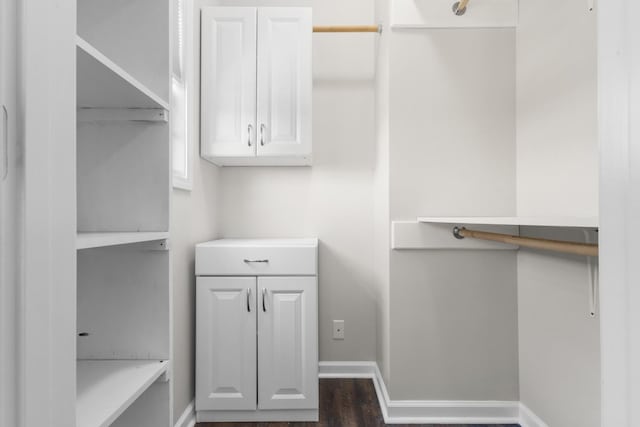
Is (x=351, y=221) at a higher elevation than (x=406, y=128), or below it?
below

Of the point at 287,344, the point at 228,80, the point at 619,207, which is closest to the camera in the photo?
the point at 619,207

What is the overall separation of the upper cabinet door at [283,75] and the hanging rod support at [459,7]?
2.36ft

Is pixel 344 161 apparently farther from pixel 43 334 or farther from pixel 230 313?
pixel 43 334

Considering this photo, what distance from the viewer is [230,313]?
5.92 feet

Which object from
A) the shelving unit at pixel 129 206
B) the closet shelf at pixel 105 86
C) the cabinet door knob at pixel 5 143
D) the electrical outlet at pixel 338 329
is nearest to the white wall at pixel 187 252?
the shelving unit at pixel 129 206

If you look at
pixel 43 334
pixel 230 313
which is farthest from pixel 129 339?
pixel 230 313

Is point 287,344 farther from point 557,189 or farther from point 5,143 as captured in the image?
point 5,143

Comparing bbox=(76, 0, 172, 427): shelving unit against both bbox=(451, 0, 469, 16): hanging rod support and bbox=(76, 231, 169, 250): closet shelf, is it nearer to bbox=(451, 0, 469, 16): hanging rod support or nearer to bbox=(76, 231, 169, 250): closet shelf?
bbox=(76, 231, 169, 250): closet shelf

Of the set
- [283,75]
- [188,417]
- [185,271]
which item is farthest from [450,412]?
[283,75]

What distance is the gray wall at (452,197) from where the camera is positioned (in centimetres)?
180

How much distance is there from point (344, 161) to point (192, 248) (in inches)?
42.1

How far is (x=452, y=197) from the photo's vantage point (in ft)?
5.96

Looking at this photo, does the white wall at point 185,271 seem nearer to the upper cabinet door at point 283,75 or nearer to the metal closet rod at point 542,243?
the upper cabinet door at point 283,75

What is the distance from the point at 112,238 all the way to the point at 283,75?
1510mm
